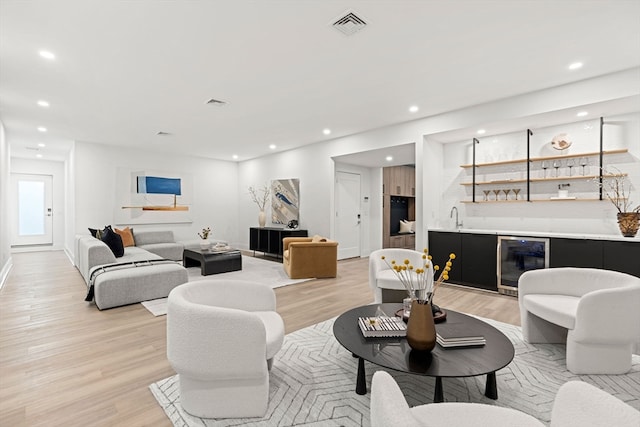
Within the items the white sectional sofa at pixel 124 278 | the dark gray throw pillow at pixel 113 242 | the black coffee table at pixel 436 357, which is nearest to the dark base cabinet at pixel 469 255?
the black coffee table at pixel 436 357

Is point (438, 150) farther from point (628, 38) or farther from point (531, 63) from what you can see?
point (628, 38)

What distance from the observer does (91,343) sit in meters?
2.76

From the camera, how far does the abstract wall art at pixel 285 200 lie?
743 centimetres

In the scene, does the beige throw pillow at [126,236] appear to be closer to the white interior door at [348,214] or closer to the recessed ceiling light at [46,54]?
the recessed ceiling light at [46,54]

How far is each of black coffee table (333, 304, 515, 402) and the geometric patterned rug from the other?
142 millimetres

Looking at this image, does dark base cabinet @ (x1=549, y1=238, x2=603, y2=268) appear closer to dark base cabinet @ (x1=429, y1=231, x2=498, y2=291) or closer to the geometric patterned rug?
dark base cabinet @ (x1=429, y1=231, x2=498, y2=291)

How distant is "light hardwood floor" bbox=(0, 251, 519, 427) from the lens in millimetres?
1867

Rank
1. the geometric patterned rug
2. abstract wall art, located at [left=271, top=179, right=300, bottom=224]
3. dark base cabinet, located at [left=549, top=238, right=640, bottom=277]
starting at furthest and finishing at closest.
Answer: abstract wall art, located at [left=271, top=179, right=300, bottom=224], dark base cabinet, located at [left=549, top=238, right=640, bottom=277], the geometric patterned rug

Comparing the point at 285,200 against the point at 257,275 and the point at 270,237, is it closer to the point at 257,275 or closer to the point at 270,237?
the point at 270,237

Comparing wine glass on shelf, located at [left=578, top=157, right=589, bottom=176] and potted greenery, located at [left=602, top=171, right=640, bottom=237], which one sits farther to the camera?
wine glass on shelf, located at [left=578, top=157, right=589, bottom=176]

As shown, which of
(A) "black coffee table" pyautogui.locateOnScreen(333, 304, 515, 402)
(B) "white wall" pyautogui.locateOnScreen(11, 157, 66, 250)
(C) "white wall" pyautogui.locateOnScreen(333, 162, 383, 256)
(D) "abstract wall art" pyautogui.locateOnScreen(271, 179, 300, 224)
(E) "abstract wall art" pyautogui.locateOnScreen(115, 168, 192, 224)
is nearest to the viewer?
(A) "black coffee table" pyautogui.locateOnScreen(333, 304, 515, 402)

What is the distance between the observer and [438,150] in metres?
5.37

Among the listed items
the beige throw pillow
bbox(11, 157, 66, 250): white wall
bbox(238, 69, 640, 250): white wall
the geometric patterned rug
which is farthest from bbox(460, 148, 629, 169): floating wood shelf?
bbox(11, 157, 66, 250): white wall

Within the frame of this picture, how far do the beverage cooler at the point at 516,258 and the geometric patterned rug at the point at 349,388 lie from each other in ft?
5.68
